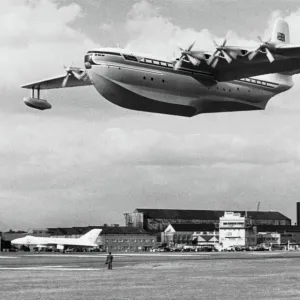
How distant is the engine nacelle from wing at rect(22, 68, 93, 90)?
9.37 ft

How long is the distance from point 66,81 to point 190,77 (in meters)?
15.5

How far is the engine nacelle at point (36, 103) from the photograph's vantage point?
238ft

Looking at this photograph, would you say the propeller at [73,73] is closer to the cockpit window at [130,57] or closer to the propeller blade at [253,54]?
the cockpit window at [130,57]

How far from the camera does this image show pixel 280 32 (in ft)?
243

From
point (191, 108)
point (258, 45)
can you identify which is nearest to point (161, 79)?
point (191, 108)

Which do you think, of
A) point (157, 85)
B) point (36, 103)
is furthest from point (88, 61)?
point (36, 103)

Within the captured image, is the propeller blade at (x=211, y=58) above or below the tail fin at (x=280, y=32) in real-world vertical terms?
below

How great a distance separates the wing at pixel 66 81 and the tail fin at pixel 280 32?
21294 millimetres

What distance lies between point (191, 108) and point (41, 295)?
35624mm

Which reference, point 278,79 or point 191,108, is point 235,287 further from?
point 278,79

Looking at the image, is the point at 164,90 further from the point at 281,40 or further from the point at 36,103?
the point at 281,40

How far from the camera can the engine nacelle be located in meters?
72.5

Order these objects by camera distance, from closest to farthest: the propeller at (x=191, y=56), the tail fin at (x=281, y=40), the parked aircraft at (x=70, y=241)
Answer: the propeller at (x=191, y=56) → the tail fin at (x=281, y=40) → the parked aircraft at (x=70, y=241)

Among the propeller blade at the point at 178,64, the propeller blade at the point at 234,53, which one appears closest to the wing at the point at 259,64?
the propeller blade at the point at 234,53
